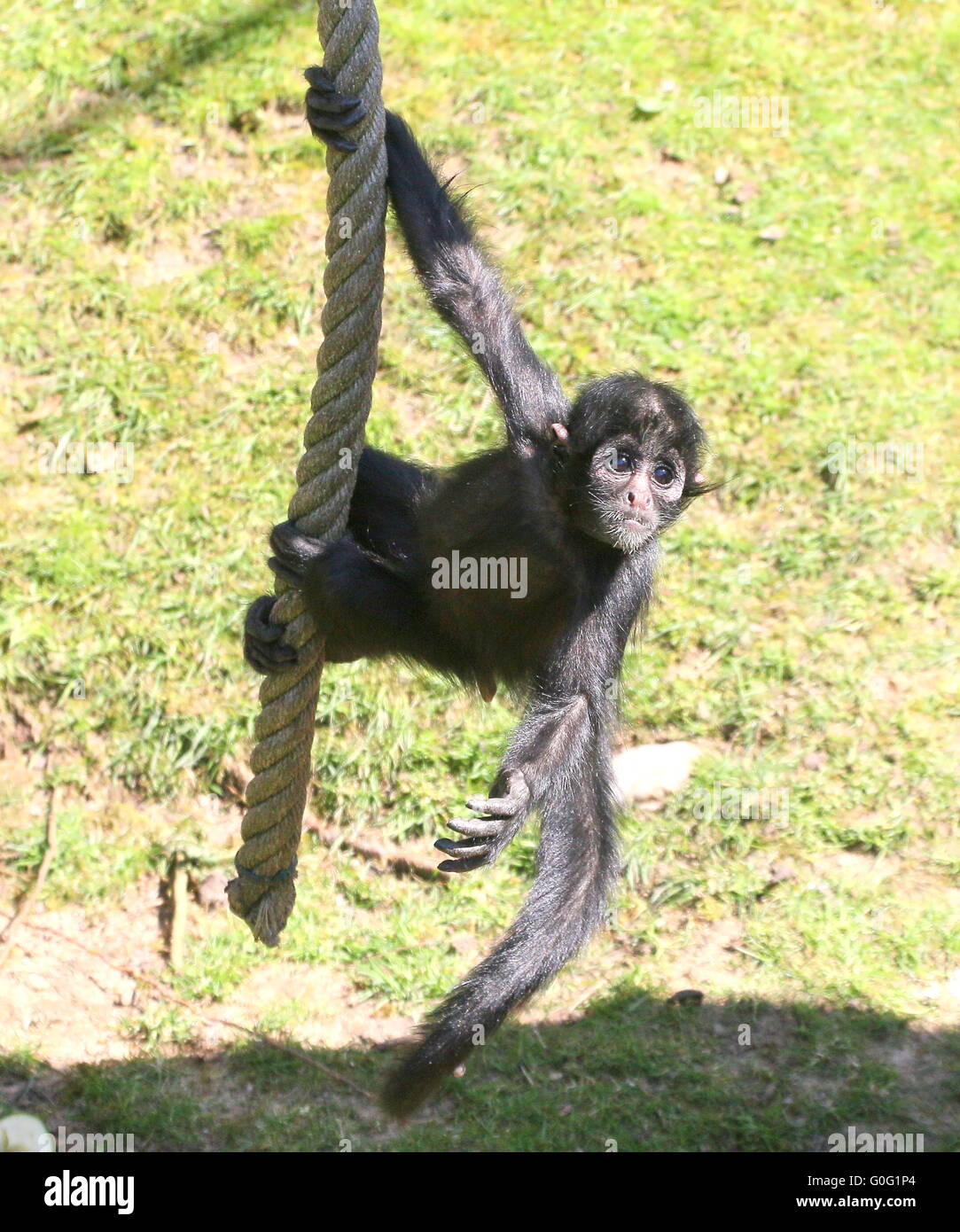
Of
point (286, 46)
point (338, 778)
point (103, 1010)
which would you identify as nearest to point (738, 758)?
point (338, 778)

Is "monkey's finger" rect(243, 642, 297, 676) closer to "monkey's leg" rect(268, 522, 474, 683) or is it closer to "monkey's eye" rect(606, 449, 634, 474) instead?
"monkey's leg" rect(268, 522, 474, 683)

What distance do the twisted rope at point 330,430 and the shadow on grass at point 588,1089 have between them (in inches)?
71.0

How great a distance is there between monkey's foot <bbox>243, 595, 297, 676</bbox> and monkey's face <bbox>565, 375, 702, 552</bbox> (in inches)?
57.2

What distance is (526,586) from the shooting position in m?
6.35

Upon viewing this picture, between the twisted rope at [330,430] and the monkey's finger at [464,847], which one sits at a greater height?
the twisted rope at [330,430]

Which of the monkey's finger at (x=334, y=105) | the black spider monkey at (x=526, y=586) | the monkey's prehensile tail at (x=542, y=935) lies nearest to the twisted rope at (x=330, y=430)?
the monkey's finger at (x=334, y=105)

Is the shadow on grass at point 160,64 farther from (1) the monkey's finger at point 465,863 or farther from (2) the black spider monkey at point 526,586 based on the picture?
(1) the monkey's finger at point 465,863

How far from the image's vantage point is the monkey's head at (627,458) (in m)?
6.05

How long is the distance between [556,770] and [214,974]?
3.00 m

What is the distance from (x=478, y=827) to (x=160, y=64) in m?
8.20

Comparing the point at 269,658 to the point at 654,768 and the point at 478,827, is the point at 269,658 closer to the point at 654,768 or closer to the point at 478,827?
the point at 478,827

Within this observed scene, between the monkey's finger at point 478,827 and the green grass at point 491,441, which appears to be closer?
the monkey's finger at point 478,827

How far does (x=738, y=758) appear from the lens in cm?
862

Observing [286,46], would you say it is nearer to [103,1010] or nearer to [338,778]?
[338,778]
